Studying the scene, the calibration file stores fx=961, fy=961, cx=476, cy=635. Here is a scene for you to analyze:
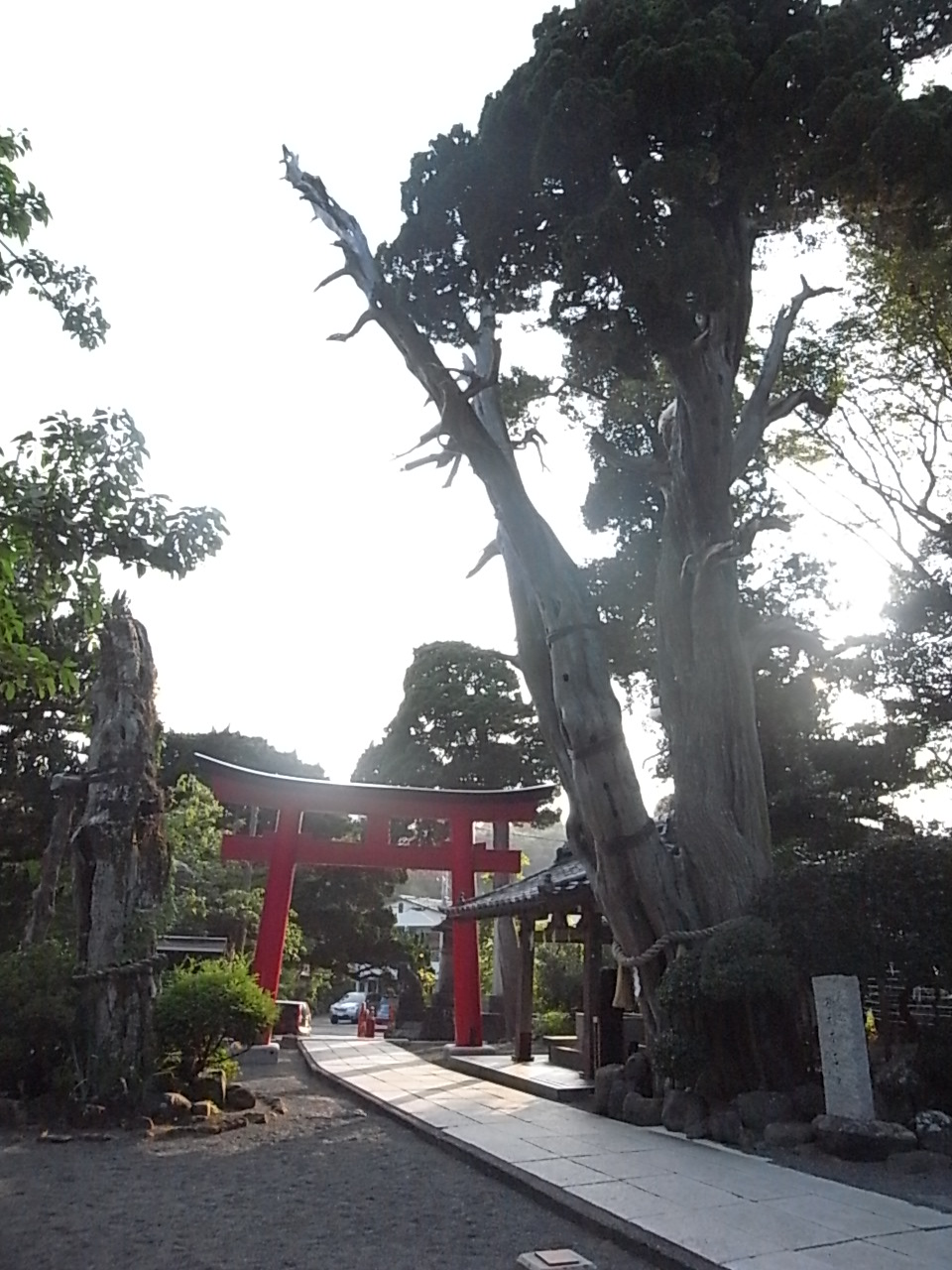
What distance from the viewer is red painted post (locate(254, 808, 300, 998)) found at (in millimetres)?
16312

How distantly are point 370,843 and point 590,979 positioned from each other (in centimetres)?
799

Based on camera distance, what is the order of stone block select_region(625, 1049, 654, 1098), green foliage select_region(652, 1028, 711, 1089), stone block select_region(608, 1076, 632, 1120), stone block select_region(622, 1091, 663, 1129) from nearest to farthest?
green foliage select_region(652, 1028, 711, 1089) < stone block select_region(622, 1091, 663, 1129) < stone block select_region(608, 1076, 632, 1120) < stone block select_region(625, 1049, 654, 1098)

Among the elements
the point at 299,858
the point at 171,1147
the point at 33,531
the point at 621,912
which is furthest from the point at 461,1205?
the point at 299,858

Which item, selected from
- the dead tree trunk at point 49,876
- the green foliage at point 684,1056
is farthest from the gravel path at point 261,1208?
the dead tree trunk at point 49,876

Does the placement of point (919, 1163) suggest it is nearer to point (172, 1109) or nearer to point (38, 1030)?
point (172, 1109)

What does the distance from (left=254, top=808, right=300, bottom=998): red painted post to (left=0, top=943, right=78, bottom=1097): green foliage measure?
25.9 ft

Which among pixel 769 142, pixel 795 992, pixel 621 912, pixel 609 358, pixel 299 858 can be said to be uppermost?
pixel 769 142

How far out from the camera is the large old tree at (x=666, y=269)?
26.8 feet

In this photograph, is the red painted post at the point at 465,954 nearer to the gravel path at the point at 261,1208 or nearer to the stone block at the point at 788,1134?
the gravel path at the point at 261,1208

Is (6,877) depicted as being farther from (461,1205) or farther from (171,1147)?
(461,1205)

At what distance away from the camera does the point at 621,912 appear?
8.73 m

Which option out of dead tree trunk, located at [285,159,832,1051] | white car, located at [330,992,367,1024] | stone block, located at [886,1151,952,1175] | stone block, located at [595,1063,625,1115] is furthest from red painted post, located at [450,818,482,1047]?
white car, located at [330,992,367,1024]

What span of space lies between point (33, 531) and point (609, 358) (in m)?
6.17

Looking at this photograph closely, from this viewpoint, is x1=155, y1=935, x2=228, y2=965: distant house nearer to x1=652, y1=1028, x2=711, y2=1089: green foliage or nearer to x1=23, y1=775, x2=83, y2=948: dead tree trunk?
x1=23, y1=775, x2=83, y2=948: dead tree trunk
